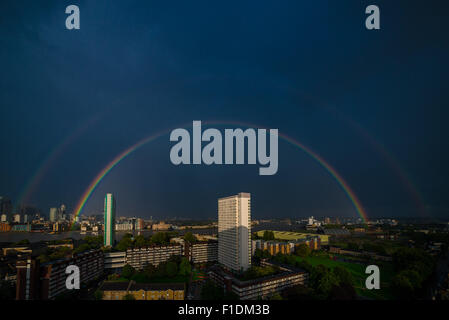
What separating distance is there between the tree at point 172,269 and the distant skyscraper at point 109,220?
9235mm

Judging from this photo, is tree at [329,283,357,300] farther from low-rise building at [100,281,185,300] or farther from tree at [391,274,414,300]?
low-rise building at [100,281,185,300]

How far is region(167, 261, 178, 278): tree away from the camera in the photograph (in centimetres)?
1112

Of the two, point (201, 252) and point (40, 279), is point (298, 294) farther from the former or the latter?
point (201, 252)

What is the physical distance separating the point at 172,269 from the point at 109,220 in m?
9.57

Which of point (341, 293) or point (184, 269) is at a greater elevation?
point (341, 293)

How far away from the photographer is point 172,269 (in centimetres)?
1118

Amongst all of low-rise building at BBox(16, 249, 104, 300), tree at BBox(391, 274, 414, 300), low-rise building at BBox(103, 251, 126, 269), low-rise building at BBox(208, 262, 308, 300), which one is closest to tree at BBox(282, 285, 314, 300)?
low-rise building at BBox(208, 262, 308, 300)

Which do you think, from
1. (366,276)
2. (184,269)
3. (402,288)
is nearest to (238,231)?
(184,269)

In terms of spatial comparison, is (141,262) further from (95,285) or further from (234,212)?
(234,212)

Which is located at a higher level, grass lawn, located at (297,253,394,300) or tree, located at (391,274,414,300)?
tree, located at (391,274,414,300)

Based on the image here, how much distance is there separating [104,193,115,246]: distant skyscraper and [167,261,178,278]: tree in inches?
364
